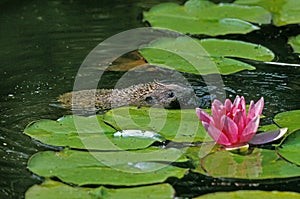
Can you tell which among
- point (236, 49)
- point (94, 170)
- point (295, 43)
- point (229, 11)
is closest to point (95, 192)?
point (94, 170)

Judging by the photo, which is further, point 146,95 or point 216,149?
point 146,95

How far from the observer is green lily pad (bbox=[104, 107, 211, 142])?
2.31 meters

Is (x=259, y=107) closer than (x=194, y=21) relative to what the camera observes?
Yes

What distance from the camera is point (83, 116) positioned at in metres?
2.57

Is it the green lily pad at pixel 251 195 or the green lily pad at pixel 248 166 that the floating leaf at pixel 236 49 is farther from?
the green lily pad at pixel 251 195

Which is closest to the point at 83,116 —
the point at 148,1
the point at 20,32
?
the point at 20,32

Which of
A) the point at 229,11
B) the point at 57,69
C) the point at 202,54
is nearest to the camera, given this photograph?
the point at 57,69

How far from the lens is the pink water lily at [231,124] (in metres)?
2.19

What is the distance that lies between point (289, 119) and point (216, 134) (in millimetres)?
397

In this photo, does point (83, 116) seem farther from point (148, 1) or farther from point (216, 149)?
point (148, 1)

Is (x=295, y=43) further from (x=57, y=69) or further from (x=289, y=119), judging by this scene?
(x=57, y=69)

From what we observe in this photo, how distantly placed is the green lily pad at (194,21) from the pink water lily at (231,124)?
143cm

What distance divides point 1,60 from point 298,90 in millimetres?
1547

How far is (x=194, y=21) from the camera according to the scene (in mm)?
3838
